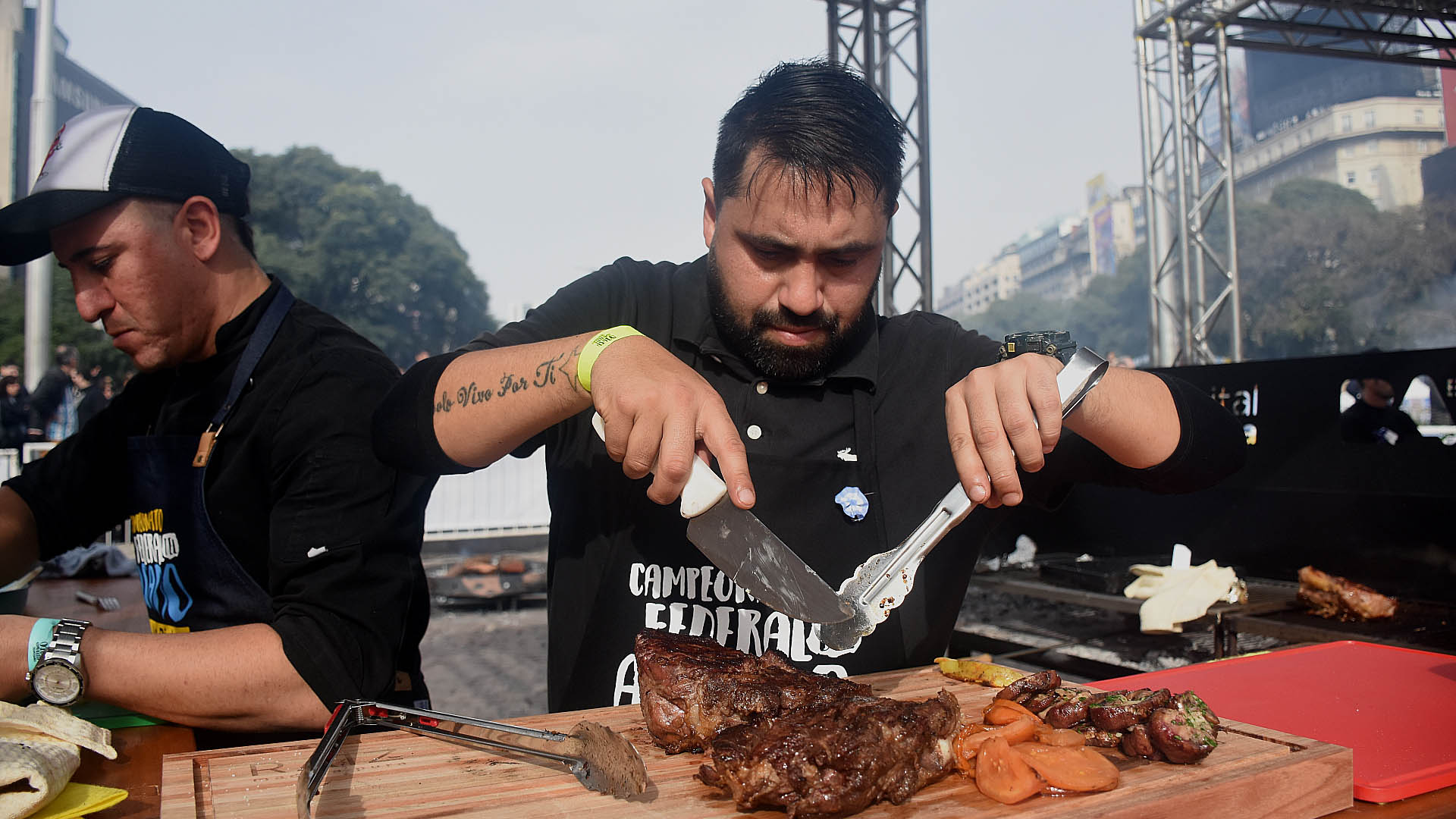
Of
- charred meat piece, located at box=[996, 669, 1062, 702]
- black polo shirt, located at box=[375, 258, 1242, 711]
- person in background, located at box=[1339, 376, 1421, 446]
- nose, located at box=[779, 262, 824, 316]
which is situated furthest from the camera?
person in background, located at box=[1339, 376, 1421, 446]

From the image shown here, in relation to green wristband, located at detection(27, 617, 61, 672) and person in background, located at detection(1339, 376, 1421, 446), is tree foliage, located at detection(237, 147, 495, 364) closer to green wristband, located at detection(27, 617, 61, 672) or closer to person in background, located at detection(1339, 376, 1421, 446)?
person in background, located at detection(1339, 376, 1421, 446)

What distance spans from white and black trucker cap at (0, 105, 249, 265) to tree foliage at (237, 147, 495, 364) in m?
45.3

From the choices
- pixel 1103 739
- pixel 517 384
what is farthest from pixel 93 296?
pixel 1103 739

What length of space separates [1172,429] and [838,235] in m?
1.01

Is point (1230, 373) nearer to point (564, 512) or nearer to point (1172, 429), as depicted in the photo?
point (1172, 429)

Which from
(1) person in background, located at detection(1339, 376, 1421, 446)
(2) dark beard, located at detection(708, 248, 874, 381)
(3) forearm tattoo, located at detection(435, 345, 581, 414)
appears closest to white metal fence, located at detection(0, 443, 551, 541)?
(1) person in background, located at detection(1339, 376, 1421, 446)

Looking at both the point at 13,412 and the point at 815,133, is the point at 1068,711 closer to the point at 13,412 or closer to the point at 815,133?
the point at 815,133

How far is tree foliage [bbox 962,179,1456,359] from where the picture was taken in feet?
96.7

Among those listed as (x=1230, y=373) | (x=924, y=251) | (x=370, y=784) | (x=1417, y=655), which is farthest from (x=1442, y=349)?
(x=924, y=251)

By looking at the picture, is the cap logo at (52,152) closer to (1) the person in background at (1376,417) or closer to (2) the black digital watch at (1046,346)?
(2) the black digital watch at (1046,346)

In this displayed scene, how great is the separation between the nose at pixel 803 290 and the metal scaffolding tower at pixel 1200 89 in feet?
44.0

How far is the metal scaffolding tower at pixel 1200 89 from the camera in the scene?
46.1ft

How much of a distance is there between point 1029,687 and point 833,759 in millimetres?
680

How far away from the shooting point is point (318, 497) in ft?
7.36
